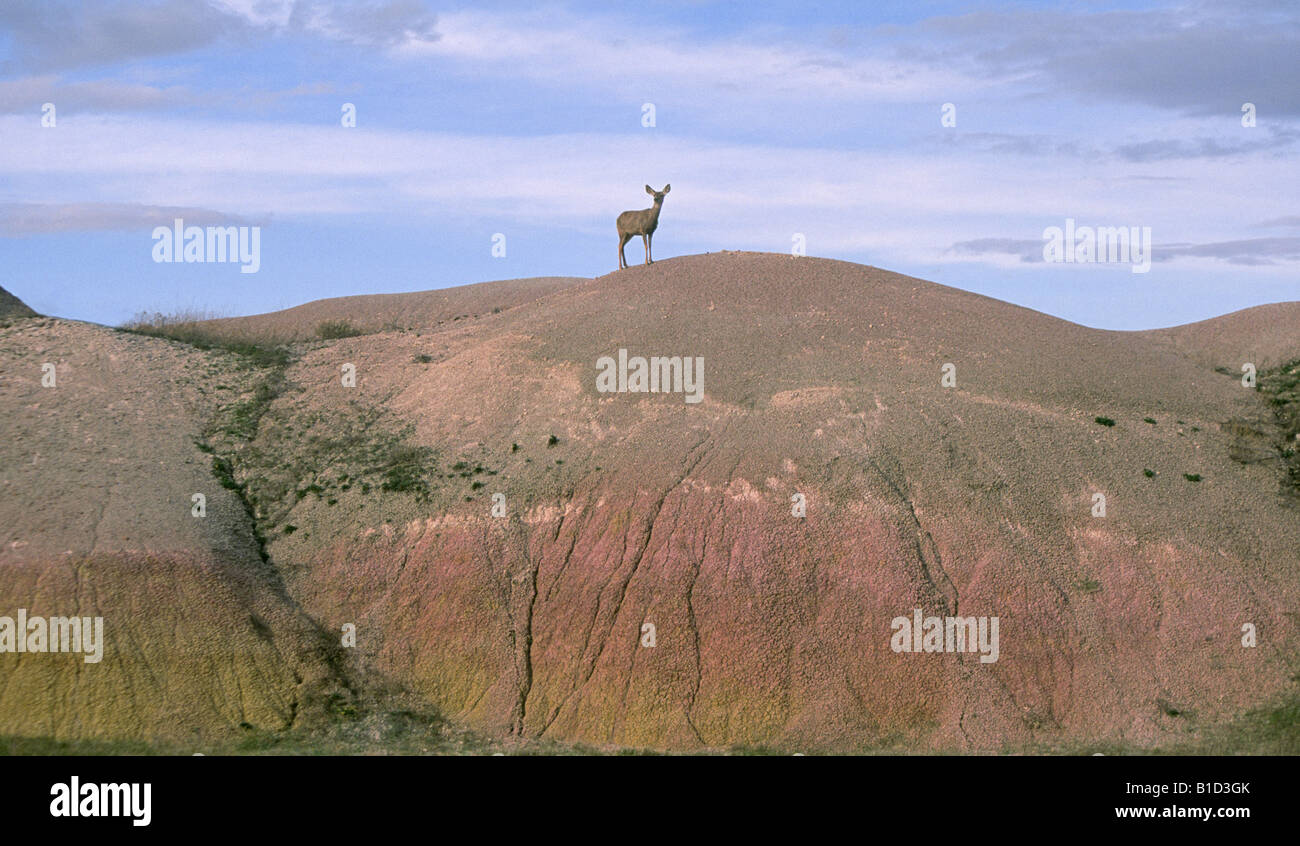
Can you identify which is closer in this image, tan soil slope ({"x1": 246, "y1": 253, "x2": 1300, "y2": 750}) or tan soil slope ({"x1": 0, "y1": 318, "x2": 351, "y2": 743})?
tan soil slope ({"x1": 0, "y1": 318, "x2": 351, "y2": 743})

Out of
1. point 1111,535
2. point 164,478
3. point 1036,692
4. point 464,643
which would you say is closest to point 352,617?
point 464,643

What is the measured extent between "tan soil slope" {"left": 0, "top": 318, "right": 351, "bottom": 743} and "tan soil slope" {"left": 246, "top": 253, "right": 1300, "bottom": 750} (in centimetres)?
139

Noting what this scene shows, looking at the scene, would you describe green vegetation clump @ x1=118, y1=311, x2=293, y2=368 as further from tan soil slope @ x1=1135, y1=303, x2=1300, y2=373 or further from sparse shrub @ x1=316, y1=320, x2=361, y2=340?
tan soil slope @ x1=1135, y1=303, x2=1300, y2=373

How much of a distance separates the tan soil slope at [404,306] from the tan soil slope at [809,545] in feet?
91.1

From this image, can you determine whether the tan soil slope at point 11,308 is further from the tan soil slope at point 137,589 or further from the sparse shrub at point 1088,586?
the sparse shrub at point 1088,586

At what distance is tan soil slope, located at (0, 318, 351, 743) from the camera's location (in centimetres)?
2106

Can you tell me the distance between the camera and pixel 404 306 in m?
60.4

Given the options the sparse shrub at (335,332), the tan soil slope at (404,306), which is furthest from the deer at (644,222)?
the tan soil slope at (404,306)

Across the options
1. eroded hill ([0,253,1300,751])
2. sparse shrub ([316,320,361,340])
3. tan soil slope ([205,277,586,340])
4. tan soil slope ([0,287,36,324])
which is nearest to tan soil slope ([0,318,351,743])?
Answer: eroded hill ([0,253,1300,751])

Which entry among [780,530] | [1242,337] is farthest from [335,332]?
[1242,337]

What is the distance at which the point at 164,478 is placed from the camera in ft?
84.9

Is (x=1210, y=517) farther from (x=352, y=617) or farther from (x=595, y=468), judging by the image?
(x=352, y=617)

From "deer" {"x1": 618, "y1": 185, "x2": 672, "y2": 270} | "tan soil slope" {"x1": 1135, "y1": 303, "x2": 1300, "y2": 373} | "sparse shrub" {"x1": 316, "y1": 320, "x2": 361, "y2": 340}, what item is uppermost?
"deer" {"x1": 618, "y1": 185, "x2": 672, "y2": 270}

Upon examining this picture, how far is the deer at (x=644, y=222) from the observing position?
33.0 m
